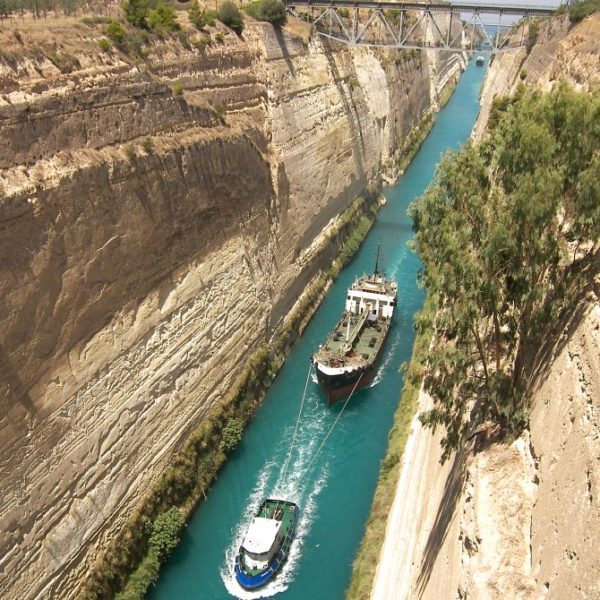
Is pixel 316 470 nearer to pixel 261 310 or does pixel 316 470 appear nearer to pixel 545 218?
pixel 261 310

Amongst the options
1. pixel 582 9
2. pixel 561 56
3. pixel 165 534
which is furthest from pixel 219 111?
pixel 582 9

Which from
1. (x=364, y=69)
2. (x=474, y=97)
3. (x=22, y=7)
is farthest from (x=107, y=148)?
(x=474, y=97)

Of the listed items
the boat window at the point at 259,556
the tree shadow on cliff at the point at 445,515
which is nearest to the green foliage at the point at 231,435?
the boat window at the point at 259,556

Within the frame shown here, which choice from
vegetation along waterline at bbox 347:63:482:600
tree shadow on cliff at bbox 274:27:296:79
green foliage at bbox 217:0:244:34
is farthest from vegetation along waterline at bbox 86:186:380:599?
green foliage at bbox 217:0:244:34

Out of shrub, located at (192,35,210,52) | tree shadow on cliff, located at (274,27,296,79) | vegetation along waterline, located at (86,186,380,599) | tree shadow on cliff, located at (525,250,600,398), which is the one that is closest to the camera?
tree shadow on cliff, located at (525,250,600,398)

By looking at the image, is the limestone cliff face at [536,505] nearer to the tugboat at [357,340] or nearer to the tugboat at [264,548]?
the tugboat at [264,548]

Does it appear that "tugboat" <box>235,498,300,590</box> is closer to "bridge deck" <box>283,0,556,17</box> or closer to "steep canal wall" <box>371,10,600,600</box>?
"steep canal wall" <box>371,10,600,600</box>

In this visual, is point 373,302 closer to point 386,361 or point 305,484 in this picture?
point 386,361
